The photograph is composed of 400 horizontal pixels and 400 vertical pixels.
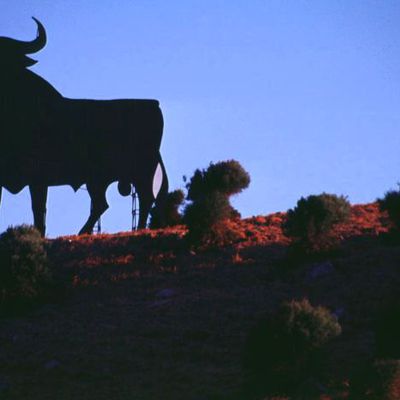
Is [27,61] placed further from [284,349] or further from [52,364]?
[284,349]

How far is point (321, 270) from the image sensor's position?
982 inches

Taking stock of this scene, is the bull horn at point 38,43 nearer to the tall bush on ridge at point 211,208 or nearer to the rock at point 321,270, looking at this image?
the tall bush on ridge at point 211,208

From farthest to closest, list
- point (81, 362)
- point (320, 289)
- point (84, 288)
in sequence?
point (84, 288), point (320, 289), point (81, 362)

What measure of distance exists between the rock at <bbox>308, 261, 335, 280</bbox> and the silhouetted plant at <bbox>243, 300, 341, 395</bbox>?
6.08m

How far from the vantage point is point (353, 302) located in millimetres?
22625

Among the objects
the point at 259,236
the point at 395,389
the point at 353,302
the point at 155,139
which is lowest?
the point at 395,389

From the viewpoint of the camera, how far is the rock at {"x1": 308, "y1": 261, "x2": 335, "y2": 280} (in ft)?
81.1

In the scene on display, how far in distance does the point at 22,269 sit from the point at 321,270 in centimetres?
587

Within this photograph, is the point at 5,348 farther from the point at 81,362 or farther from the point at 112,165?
the point at 112,165

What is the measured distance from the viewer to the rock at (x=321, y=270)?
2472cm

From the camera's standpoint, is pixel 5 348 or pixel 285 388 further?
pixel 5 348

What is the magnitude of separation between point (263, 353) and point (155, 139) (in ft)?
36.9

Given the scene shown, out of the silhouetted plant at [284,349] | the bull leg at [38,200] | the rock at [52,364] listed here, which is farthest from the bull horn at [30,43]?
the silhouetted plant at [284,349]

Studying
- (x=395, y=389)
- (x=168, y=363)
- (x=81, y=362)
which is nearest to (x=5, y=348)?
(x=81, y=362)
